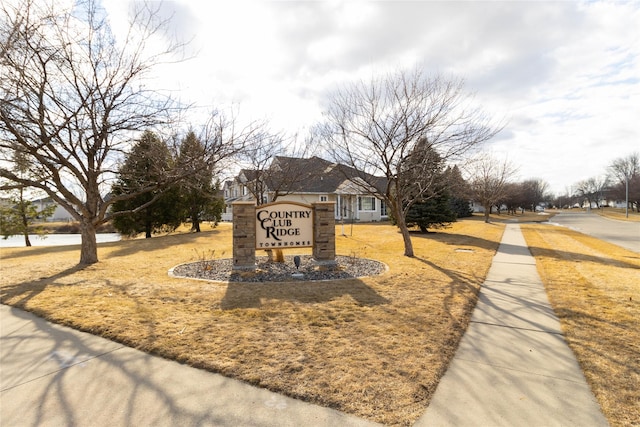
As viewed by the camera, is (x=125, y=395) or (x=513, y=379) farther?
(x=513, y=379)

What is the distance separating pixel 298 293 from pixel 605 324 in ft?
15.1

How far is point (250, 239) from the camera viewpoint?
789cm

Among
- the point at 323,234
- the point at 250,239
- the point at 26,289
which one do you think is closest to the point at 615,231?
the point at 323,234

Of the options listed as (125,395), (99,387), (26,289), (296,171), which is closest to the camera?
(125,395)

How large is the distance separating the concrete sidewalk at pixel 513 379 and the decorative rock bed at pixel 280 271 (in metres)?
3.47

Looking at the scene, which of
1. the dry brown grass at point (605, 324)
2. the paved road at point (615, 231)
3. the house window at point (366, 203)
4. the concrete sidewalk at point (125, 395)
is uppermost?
the house window at point (366, 203)

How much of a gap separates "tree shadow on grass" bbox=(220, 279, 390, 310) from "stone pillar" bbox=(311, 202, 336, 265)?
1.42 metres

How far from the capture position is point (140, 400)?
266 centimetres

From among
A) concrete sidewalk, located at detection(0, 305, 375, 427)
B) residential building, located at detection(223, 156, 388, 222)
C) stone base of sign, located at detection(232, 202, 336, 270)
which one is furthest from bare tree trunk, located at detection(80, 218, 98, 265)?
concrete sidewalk, located at detection(0, 305, 375, 427)

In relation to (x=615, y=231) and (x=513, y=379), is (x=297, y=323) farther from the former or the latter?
(x=615, y=231)

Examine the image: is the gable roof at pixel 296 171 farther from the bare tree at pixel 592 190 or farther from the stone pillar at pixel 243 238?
the bare tree at pixel 592 190

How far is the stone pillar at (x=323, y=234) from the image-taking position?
331 inches

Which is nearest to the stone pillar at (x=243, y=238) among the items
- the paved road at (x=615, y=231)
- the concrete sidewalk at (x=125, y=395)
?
the concrete sidewalk at (x=125, y=395)

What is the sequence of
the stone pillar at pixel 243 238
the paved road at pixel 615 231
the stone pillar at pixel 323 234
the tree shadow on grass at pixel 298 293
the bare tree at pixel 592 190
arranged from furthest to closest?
the bare tree at pixel 592 190 < the paved road at pixel 615 231 < the stone pillar at pixel 323 234 < the stone pillar at pixel 243 238 < the tree shadow on grass at pixel 298 293
